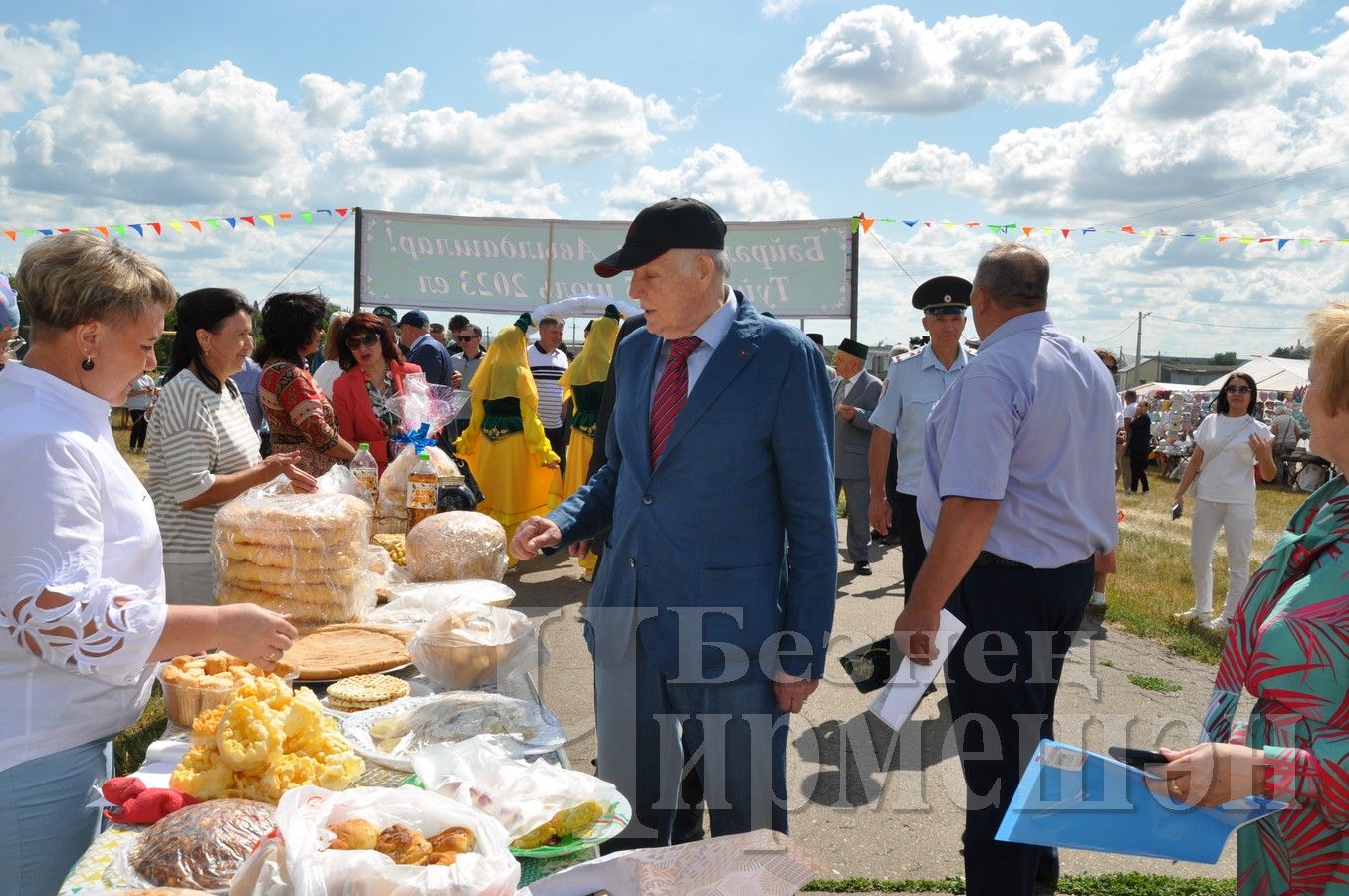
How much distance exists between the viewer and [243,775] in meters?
1.89

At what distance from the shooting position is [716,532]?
2.28 m

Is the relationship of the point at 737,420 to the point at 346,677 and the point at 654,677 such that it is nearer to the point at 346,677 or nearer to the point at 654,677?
the point at 654,677

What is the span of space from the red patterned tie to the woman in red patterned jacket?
2552mm

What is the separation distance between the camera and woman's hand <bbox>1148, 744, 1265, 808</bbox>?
1459 millimetres

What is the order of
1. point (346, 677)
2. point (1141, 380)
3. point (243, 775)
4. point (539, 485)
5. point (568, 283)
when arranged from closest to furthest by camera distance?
point (243, 775) < point (346, 677) < point (539, 485) < point (568, 283) < point (1141, 380)

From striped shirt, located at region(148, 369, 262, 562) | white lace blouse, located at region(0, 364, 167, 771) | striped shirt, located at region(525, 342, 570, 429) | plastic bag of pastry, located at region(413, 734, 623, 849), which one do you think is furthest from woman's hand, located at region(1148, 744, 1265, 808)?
striped shirt, located at region(525, 342, 570, 429)

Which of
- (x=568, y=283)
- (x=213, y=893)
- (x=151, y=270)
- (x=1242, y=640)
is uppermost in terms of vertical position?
(x=568, y=283)

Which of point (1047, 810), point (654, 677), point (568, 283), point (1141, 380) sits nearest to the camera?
point (1047, 810)

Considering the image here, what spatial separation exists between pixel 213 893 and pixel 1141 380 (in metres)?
65.9

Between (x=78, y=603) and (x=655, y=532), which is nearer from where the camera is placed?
(x=78, y=603)

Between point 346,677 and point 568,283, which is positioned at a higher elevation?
point 568,283

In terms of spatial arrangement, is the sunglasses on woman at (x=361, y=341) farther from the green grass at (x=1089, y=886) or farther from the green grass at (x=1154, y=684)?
the green grass at (x=1154, y=684)

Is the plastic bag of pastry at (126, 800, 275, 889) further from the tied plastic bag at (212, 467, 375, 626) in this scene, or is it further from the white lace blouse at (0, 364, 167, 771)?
the tied plastic bag at (212, 467, 375, 626)

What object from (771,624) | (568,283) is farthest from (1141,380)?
(771,624)
